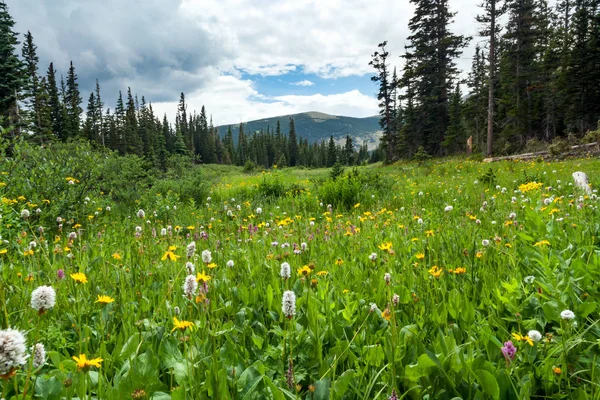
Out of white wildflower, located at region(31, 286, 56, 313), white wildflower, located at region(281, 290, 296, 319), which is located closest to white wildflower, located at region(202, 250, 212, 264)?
white wildflower, located at region(281, 290, 296, 319)

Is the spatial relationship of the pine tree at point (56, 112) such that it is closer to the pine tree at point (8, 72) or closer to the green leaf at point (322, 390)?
the pine tree at point (8, 72)

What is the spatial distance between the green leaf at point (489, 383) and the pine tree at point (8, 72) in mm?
40162

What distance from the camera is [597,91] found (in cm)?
2717

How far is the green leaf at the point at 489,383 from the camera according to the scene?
3.94ft

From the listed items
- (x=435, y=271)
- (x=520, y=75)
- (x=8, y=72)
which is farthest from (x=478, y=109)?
(x=8, y=72)

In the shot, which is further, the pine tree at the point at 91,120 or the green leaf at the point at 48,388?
the pine tree at the point at 91,120

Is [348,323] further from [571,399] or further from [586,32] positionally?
[586,32]

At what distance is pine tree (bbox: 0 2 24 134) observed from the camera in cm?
3077

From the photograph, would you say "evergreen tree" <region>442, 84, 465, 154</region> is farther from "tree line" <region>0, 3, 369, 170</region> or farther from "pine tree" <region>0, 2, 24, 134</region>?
"pine tree" <region>0, 2, 24, 134</region>

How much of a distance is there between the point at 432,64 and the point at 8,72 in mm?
41176

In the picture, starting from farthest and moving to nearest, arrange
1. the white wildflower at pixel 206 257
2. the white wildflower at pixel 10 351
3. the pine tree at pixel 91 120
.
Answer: the pine tree at pixel 91 120, the white wildflower at pixel 206 257, the white wildflower at pixel 10 351

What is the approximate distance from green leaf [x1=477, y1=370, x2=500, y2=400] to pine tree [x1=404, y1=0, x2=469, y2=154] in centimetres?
3502

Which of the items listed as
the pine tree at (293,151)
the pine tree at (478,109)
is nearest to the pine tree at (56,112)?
the pine tree at (478,109)

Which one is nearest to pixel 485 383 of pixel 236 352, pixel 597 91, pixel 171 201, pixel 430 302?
pixel 430 302
